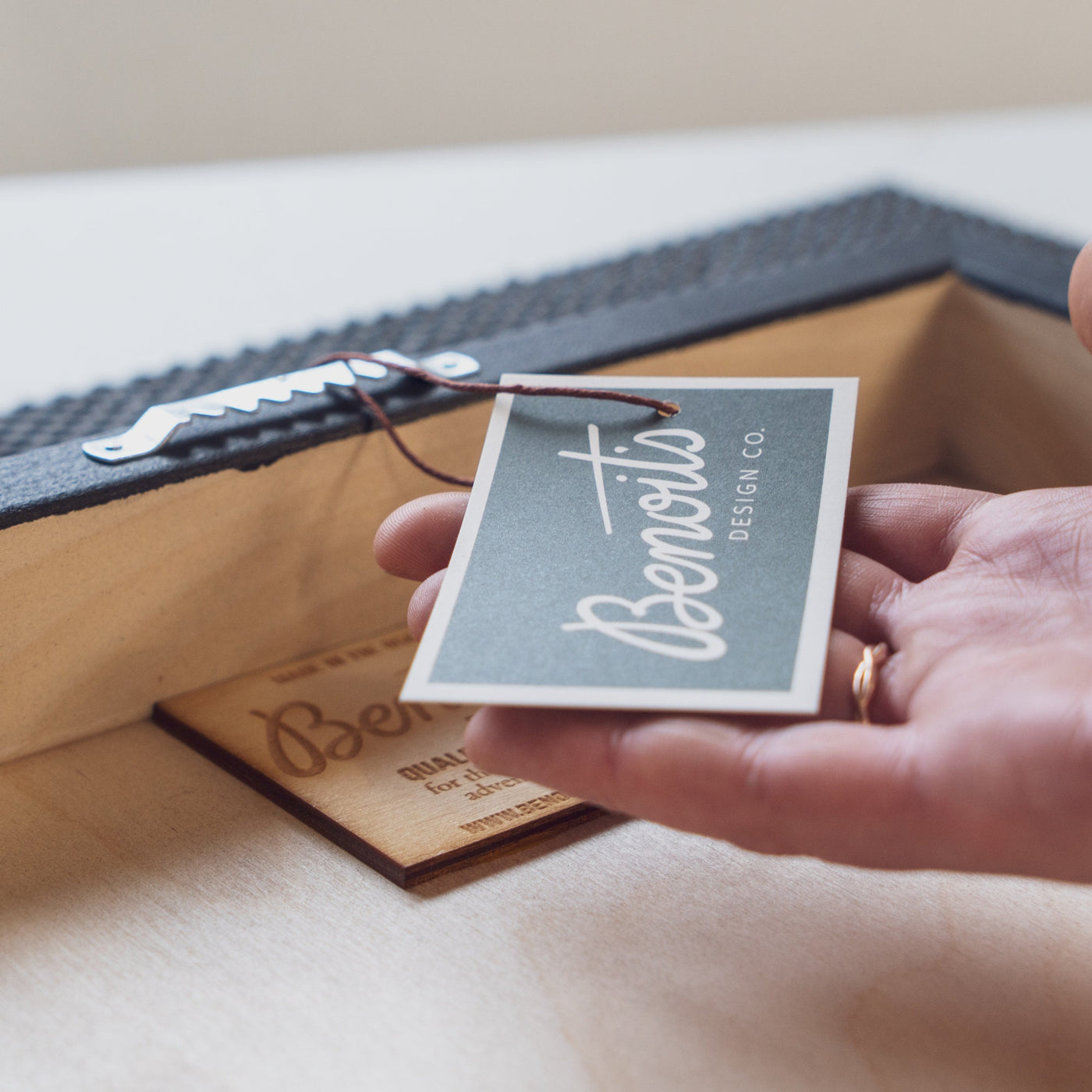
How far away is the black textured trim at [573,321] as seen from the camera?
1.93 feet

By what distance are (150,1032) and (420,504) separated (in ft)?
0.81

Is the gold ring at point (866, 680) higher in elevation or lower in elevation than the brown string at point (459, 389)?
lower

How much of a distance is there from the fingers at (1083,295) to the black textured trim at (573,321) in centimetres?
18

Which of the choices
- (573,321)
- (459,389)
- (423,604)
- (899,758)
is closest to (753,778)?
(899,758)

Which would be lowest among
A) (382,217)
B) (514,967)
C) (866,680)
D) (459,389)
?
(514,967)

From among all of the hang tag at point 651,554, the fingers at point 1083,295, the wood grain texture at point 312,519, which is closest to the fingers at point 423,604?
the hang tag at point 651,554

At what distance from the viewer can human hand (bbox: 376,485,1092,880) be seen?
406mm

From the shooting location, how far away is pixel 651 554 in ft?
1.66

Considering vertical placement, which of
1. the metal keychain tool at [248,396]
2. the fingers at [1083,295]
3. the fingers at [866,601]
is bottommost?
the fingers at [866,601]

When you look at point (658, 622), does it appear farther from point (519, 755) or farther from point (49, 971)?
point (49, 971)

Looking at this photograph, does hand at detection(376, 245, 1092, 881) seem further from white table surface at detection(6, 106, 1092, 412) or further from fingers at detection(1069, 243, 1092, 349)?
white table surface at detection(6, 106, 1092, 412)

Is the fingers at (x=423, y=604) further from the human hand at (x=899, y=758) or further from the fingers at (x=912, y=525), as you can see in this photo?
the fingers at (x=912, y=525)

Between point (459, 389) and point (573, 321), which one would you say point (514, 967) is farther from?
point (573, 321)

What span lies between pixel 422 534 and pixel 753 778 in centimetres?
21
